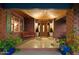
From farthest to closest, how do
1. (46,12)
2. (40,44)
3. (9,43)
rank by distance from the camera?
(46,12)
(40,44)
(9,43)

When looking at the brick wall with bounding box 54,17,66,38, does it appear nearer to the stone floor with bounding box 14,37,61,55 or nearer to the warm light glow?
the warm light glow

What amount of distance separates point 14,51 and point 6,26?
119cm

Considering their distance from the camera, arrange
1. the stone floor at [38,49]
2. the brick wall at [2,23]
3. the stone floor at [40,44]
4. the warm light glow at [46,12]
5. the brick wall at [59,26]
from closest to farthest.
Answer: the stone floor at [38,49]
the brick wall at [2,23]
the warm light glow at [46,12]
the stone floor at [40,44]
the brick wall at [59,26]

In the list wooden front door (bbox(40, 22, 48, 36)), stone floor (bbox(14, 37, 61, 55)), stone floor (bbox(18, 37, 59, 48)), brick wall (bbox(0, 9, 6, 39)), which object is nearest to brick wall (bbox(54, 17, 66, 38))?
stone floor (bbox(18, 37, 59, 48))

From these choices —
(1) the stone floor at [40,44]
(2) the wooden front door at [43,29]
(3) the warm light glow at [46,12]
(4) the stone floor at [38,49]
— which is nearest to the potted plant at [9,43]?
(4) the stone floor at [38,49]

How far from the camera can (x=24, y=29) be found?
12.7 metres

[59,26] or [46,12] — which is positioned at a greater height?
[46,12]

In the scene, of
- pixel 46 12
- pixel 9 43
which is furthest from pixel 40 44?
pixel 9 43

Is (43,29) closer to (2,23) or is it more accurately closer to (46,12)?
(46,12)

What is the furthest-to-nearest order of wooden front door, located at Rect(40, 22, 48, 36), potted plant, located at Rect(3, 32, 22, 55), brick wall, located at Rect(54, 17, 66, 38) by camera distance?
wooden front door, located at Rect(40, 22, 48, 36), brick wall, located at Rect(54, 17, 66, 38), potted plant, located at Rect(3, 32, 22, 55)

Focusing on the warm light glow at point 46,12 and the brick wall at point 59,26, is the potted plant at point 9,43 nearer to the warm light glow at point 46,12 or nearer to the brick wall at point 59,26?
the warm light glow at point 46,12

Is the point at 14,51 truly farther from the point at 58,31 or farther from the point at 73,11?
the point at 58,31

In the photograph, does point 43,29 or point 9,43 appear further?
point 43,29
